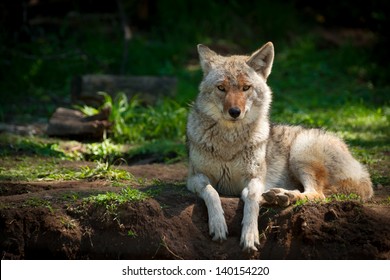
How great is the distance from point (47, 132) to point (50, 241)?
13.7 ft

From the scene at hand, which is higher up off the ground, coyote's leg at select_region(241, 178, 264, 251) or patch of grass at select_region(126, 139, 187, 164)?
coyote's leg at select_region(241, 178, 264, 251)

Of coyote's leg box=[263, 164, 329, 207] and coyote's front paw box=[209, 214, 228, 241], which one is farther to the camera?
coyote's leg box=[263, 164, 329, 207]

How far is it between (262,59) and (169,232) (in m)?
2.16

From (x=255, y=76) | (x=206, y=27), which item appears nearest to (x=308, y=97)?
(x=206, y=27)

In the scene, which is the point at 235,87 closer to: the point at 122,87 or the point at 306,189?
the point at 306,189

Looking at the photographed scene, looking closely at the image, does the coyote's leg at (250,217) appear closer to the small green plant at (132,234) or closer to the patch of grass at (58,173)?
the small green plant at (132,234)

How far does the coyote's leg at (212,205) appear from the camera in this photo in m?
5.81

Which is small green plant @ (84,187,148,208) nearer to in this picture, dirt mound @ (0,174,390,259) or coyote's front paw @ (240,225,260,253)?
dirt mound @ (0,174,390,259)

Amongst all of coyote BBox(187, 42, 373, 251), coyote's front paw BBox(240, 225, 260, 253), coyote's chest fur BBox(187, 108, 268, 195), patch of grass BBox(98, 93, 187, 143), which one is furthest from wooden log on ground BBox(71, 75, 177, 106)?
coyote's front paw BBox(240, 225, 260, 253)

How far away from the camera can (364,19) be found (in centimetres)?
1416

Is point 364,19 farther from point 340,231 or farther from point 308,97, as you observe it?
point 340,231

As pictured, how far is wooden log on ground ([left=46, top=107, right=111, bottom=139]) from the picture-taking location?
31.8 ft

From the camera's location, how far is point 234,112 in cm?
617

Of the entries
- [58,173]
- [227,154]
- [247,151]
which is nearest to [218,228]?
[227,154]
